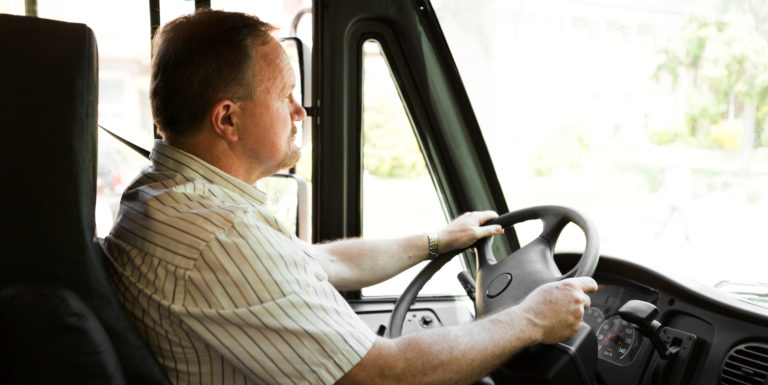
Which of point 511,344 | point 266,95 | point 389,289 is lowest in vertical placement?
point 389,289

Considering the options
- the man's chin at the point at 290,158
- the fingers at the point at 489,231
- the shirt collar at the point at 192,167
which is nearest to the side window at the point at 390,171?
the fingers at the point at 489,231

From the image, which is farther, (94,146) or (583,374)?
(583,374)

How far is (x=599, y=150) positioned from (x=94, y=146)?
60.0 inches

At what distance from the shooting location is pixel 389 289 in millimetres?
2307

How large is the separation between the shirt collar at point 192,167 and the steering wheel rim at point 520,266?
633mm

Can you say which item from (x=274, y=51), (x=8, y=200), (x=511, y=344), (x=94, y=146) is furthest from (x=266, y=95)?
(x=511, y=344)

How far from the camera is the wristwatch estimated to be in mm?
1946

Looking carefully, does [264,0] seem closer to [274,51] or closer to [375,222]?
[274,51]

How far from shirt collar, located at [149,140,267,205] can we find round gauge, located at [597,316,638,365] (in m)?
1.00

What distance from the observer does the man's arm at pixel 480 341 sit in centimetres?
126

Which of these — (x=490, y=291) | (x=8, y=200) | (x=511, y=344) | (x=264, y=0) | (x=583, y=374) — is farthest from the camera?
(x=264, y=0)

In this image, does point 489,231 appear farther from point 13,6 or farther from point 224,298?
point 13,6

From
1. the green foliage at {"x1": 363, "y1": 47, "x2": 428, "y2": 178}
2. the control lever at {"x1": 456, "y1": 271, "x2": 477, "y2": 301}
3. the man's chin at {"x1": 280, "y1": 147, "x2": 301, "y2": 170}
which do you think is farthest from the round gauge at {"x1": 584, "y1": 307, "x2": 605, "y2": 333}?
the man's chin at {"x1": 280, "y1": 147, "x2": 301, "y2": 170}

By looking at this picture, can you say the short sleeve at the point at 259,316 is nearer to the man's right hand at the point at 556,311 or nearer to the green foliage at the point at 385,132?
the man's right hand at the point at 556,311
